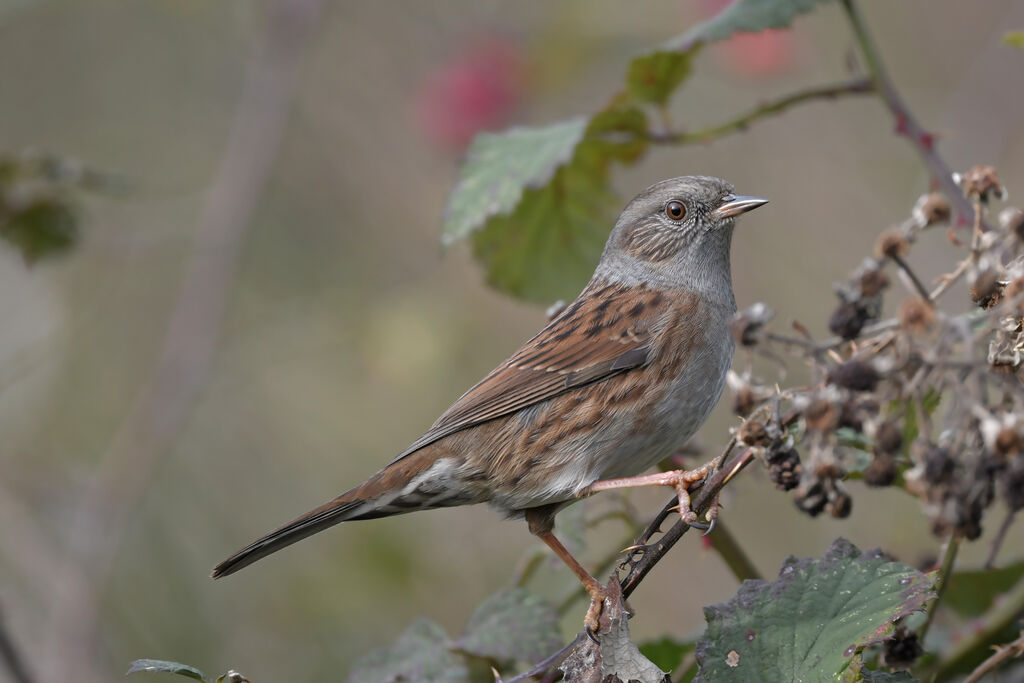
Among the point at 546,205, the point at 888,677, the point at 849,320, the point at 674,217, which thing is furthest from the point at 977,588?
the point at 546,205

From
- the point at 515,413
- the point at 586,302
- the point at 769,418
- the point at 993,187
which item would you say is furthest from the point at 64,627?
the point at 993,187

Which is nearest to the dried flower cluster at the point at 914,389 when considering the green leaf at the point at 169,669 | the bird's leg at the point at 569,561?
the bird's leg at the point at 569,561

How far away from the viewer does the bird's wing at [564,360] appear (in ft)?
10.3

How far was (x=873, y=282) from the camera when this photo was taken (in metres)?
1.67

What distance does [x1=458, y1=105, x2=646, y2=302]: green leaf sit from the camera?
3000 mm

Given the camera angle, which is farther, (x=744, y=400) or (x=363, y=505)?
(x=363, y=505)

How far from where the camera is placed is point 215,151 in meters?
7.50

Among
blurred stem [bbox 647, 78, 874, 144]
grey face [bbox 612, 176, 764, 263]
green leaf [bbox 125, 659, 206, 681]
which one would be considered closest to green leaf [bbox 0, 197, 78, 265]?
green leaf [bbox 125, 659, 206, 681]

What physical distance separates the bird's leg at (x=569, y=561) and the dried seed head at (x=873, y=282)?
778 millimetres

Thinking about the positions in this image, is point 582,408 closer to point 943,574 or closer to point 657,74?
point 657,74

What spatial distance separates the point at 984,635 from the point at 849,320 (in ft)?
3.35

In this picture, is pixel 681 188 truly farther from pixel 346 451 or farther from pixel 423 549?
pixel 346 451

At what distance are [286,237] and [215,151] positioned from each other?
1084 mm

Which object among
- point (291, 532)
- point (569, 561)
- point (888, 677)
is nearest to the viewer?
point (888, 677)
